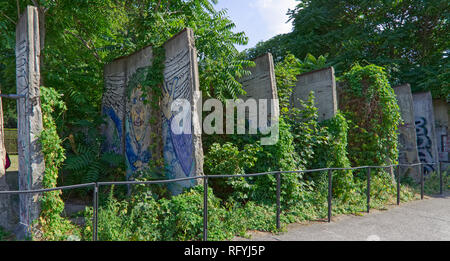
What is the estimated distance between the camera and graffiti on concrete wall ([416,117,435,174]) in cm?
1225

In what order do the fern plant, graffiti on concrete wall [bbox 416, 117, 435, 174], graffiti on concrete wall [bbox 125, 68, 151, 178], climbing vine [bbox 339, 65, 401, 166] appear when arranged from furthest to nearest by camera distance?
1. graffiti on concrete wall [bbox 416, 117, 435, 174]
2. climbing vine [bbox 339, 65, 401, 166]
3. the fern plant
4. graffiti on concrete wall [bbox 125, 68, 151, 178]

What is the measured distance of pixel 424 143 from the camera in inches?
487

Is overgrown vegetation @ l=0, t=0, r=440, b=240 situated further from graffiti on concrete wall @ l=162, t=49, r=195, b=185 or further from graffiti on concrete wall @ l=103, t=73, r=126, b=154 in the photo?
graffiti on concrete wall @ l=103, t=73, r=126, b=154

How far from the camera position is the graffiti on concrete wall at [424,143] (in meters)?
12.2

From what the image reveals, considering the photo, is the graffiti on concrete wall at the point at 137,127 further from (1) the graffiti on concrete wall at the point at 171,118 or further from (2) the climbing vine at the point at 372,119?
(2) the climbing vine at the point at 372,119

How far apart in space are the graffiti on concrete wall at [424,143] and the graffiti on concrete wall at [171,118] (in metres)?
10.2

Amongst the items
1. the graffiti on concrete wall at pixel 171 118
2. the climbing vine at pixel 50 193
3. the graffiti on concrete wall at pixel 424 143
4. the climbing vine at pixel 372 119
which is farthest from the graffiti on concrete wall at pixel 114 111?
the graffiti on concrete wall at pixel 424 143

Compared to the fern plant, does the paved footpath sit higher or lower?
lower

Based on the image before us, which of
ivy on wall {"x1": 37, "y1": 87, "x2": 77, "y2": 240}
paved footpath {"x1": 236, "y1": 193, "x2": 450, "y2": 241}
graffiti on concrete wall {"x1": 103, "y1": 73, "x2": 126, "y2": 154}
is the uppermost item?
graffiti on concrete wall {"x1": 103, "y1": 73, "x2": 126, "y2": 154}

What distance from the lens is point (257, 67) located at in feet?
27.0

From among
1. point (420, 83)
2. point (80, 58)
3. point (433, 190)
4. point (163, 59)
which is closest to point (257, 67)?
point (163, 59)

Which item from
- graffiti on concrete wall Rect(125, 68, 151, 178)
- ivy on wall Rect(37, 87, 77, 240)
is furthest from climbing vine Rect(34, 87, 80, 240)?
graffiti on concrete wall Rect(125, 68, 151, 178)

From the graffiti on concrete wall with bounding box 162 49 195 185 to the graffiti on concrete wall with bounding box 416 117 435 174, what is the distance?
10.2 meters

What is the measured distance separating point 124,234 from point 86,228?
2.33 feet
